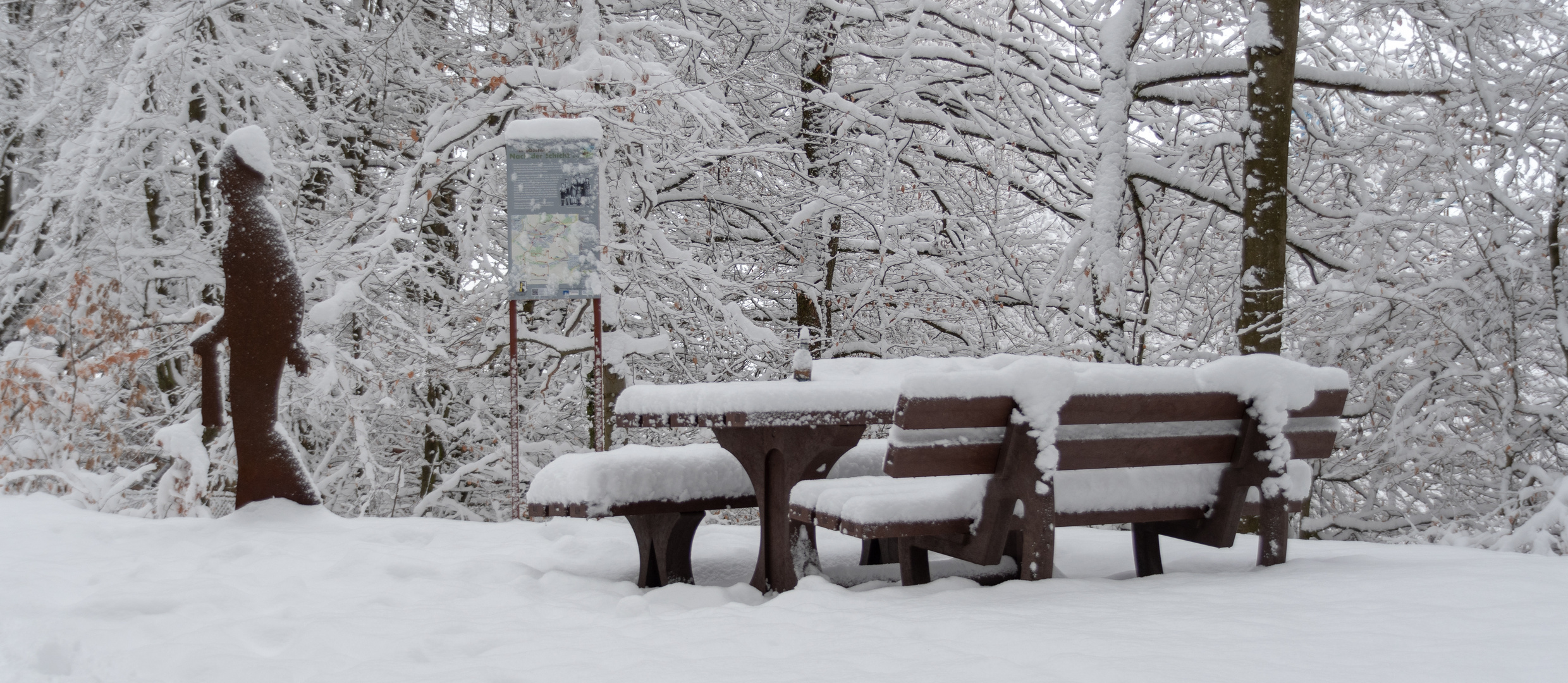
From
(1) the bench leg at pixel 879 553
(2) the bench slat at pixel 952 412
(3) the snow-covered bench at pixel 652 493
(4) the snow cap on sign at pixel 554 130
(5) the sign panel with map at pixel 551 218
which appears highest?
(4) the snow cap on sign at pixel 554 130

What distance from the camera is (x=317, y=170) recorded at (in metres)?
9.11

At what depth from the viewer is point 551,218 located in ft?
18.7

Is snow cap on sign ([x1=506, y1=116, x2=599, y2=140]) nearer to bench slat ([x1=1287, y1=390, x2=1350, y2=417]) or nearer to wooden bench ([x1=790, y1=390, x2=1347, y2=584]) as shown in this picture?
wooden bench ([x1=790, y1=390, x2=1347, y2=584])

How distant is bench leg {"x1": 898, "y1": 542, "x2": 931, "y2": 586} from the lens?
3668mm

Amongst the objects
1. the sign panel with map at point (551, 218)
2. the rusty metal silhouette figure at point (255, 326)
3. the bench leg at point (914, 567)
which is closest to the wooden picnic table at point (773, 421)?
the bench leg at point (914, 567)

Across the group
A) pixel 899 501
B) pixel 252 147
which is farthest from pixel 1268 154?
pixel 252 147

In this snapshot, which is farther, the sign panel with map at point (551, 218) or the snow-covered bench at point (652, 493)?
the sign panel with map at point (551, 218)

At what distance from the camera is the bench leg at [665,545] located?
12.9ft

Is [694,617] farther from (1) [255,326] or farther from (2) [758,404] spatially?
(1) [255,326]

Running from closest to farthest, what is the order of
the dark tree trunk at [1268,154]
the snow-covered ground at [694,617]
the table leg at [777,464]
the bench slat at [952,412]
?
the snow-covered ground at [694,617], the bench slat at [952,412], the table leg at [777,464], the dark tree trunk at [1268,154]

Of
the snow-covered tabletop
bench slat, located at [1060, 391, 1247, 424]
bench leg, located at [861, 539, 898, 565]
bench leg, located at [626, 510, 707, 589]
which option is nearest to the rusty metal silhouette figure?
bench leg, located at [626, 510, 707, 589]

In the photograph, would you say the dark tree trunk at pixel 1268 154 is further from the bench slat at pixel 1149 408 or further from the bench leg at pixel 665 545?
the bench leg at pixel 665 545

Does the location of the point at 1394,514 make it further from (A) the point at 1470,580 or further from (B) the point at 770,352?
(A) the point at 1470,580

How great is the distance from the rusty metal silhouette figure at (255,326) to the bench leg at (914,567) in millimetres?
2629
